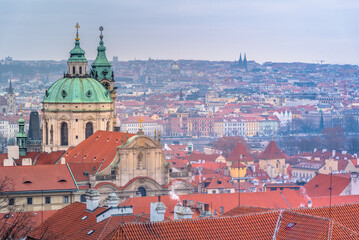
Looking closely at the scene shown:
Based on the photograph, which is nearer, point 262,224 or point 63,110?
point 262,224

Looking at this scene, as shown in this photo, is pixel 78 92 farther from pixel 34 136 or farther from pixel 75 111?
pixel 34 136

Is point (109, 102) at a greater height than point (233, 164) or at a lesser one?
greater

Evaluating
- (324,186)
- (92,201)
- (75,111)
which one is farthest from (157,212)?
(75,111)

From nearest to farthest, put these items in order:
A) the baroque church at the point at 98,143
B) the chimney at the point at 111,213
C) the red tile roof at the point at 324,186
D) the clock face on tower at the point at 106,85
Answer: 1. the chimney at the point at 111,213
2. the baroque church at the point at 98,143
3. the red tile roof at the point at 324,186
4. the clock face on tower at the point at 106,85

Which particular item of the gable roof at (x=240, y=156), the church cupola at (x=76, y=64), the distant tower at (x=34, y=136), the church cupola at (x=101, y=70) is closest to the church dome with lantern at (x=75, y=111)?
the church cupola at (x=76, y=64)

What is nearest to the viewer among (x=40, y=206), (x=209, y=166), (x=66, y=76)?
(x=40, y=206)

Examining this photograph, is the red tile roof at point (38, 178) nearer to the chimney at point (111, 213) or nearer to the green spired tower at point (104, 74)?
the green spired tower at point (104, 74)

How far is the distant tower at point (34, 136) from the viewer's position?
278 feet

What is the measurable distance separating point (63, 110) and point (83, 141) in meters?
3.76

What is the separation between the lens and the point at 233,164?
111500 millimetres

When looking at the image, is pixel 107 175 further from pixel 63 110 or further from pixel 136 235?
pixel 136 235

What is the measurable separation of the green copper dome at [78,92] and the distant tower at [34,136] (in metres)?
7.86

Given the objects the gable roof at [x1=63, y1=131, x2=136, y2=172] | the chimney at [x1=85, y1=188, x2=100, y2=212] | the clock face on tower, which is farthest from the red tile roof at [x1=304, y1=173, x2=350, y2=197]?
the chimney at [x1=85, y1=188, x2=100, y2=212]

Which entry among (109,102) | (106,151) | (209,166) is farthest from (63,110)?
(209,166)
